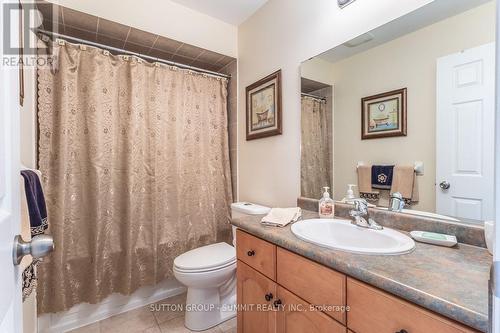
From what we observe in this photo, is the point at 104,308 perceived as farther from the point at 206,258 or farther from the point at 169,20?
the point at 169,20

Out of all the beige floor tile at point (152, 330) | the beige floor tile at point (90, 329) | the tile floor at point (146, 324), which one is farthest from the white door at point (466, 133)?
the beige floor tile at point (90, 329)

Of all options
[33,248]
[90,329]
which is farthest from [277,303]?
[90,329]

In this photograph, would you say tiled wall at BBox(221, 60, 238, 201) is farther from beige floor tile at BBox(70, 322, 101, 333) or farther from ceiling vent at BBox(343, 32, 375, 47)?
beige floor tile at BBox(70, 322, 101, 333)

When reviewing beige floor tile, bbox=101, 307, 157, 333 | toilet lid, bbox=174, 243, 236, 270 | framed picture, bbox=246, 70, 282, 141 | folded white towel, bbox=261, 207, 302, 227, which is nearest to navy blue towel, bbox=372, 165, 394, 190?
folded white towel, bbox=261, 207, 302, 227

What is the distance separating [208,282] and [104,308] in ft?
2.93

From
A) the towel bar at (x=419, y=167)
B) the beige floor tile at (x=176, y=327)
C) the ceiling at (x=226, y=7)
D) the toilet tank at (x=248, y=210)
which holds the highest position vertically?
the ceiling at (x=226, y=7)

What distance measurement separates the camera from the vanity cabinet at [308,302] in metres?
0.61

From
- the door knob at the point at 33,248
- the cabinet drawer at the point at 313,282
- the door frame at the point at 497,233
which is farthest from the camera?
the cabinet drawer at the point at 313,282

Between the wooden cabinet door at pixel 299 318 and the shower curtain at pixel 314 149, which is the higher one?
the shower curtain at pixel 314 149

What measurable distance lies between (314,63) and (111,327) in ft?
7.39

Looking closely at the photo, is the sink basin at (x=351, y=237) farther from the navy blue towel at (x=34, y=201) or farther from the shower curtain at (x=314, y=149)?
the navy blue towel at (x=34, y=201)

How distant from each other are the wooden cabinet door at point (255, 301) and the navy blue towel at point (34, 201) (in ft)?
2.92

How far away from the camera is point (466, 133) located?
2.96ft

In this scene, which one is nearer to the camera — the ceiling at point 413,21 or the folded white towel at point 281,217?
the ceiling at point 413,21
